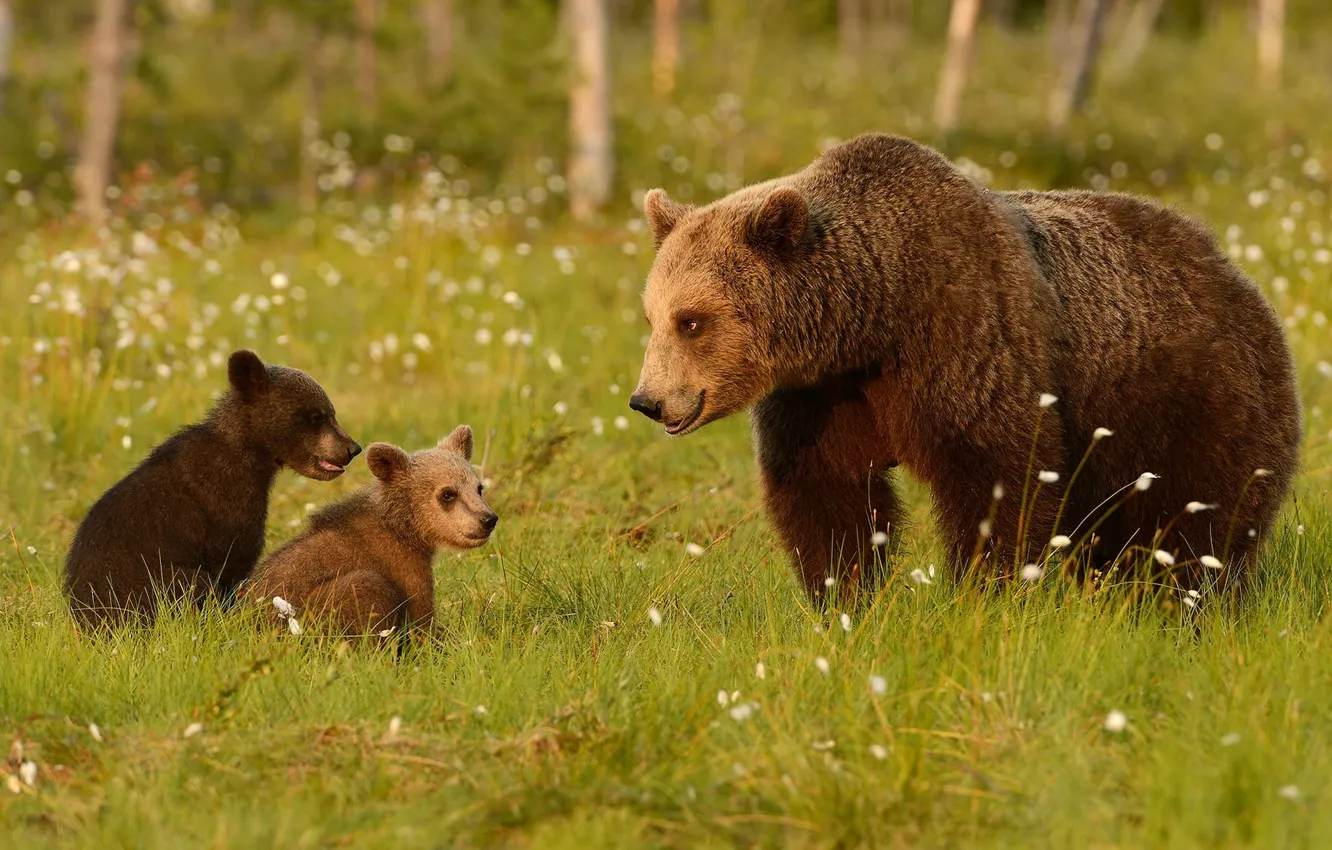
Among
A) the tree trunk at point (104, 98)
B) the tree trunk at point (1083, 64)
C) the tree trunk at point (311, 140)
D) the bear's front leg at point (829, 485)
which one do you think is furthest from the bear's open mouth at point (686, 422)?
the tree trunk at point (1083, 64)

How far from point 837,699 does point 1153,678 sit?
0.95 metres

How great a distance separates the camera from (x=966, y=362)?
210 inches

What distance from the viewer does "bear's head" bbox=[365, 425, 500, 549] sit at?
5.89m

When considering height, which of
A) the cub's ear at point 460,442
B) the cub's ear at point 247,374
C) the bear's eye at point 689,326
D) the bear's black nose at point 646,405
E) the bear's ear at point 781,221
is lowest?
the cub's ear at point 460,442

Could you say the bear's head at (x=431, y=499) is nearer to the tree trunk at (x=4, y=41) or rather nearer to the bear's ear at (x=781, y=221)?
the bear's ear at (x=781, y=221)

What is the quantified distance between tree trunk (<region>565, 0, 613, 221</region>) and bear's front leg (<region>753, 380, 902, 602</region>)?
10.4 metres

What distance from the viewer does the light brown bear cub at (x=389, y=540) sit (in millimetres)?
5578

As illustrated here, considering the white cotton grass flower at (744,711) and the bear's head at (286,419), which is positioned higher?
the white cotton grass flower at (744,711)

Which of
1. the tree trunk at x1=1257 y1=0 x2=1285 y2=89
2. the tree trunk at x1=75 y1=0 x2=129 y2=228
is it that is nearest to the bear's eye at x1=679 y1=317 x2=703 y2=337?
the tree trunk at x1=75 y1=0 x2=129 y2=228

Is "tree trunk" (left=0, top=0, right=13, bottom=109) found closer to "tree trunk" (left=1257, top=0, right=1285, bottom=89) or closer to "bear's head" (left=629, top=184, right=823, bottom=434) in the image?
"bear's head" (left=629, top=184, right=823, bottom=434)

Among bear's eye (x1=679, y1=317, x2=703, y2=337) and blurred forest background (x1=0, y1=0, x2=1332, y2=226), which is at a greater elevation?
bear's eye (x1=679, y1=317, x2=703, y2=337)

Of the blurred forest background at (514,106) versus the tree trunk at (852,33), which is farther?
the tree trunk at (852,33)

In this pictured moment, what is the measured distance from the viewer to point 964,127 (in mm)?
19328

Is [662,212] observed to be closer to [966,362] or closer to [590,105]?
[966,362]
